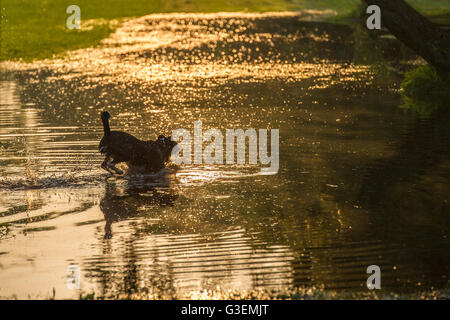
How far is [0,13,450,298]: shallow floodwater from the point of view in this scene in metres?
10.3

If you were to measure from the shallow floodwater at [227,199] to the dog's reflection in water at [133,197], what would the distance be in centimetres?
4

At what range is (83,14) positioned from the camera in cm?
6450

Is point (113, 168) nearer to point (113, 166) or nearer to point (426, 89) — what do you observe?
point (113, 166)

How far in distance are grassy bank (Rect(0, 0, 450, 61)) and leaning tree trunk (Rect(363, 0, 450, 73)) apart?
23745 millimetres

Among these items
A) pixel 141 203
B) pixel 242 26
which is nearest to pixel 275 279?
pixel 141 203

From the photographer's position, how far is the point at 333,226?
12.6 meters

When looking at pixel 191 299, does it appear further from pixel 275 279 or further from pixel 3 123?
pixel 3 123

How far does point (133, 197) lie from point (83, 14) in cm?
5228

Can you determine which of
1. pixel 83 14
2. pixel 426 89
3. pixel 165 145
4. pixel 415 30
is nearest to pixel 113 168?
pixel 165 145

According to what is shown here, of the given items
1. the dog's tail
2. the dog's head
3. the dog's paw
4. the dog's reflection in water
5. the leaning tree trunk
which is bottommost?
the dog's reflection in water

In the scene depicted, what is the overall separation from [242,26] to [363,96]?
32.9 meters

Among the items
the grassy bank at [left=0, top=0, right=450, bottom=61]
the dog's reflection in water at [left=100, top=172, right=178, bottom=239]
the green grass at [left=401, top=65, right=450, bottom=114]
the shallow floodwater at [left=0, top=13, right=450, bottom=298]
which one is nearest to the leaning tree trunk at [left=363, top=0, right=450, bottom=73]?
the green grass at [left=401, top=65, right=450, bottom=114]

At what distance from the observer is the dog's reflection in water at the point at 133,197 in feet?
44.7

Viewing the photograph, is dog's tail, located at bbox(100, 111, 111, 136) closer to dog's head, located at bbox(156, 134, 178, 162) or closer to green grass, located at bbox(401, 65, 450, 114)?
dog's head, located at bbox(156, 134, 178, 162)
